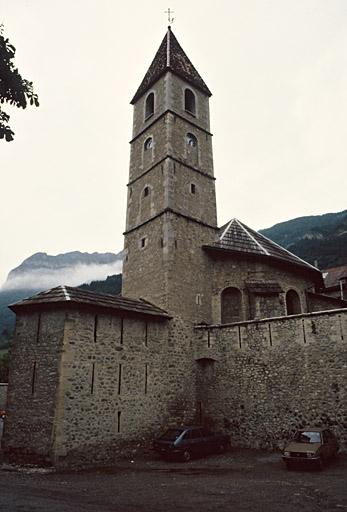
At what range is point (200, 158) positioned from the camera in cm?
2308

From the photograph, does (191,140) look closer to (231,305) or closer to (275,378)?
(231,305)

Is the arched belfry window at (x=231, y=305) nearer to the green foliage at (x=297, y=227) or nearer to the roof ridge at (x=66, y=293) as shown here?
the roof ridge at (x=66, y=293)

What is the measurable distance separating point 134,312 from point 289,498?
31.2 feet

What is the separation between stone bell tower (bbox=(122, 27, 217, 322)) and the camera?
18.9 meters

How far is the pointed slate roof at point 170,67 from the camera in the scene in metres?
24.6

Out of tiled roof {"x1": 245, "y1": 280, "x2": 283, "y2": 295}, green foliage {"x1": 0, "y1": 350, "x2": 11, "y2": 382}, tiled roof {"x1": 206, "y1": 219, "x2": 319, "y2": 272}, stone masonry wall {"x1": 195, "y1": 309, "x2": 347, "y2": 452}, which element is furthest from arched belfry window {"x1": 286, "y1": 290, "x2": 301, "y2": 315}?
green foliage {"x1": 0, "y1": 350, "x2": 11, "y2": 382}

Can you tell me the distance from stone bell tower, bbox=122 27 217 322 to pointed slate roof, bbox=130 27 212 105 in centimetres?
10

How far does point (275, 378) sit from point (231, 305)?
5489 millimetres

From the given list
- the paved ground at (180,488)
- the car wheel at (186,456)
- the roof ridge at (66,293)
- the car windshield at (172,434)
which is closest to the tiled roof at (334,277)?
the paved ground at (180,488)

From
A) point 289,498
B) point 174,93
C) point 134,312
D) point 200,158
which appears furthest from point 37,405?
point 174,93

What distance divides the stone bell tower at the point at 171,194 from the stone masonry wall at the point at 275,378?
3071 millimetres

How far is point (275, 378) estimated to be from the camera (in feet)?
50.4

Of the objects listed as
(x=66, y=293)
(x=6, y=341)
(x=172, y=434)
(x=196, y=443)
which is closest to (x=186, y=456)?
(x=196, y=443)

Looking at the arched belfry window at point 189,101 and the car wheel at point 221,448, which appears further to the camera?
the arched belfry window at point 189,101
